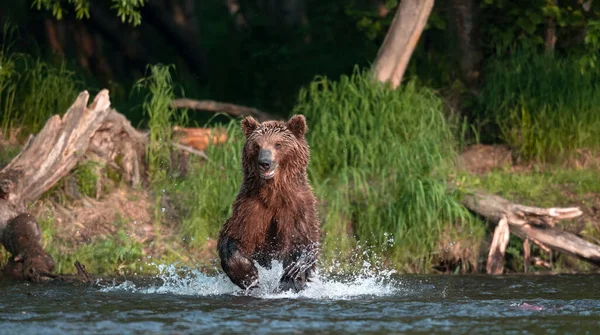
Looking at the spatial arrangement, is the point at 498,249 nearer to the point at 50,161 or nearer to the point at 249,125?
the point at 249,125

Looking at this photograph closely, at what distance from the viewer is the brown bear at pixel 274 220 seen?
877cm

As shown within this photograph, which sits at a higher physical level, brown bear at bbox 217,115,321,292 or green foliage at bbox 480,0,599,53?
green foliage at bbox 480,0,599,53

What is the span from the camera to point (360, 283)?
9.76 metres

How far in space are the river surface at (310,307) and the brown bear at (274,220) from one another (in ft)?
0.54

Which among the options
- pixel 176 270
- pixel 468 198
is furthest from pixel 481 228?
pixel 176 270

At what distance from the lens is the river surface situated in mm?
7332

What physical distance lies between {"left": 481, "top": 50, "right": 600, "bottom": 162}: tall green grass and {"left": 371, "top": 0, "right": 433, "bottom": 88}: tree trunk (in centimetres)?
120

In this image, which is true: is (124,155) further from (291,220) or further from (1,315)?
(1,315)

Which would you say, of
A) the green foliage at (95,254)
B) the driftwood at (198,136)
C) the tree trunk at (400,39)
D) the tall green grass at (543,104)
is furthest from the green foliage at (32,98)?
the tall green grass at (543,104)

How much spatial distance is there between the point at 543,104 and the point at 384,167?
230cm

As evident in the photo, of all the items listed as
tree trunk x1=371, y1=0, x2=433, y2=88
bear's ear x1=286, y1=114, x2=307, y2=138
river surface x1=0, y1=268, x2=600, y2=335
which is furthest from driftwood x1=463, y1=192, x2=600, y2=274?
bear's ear x1=286, y1=114, x2=307, y2=138

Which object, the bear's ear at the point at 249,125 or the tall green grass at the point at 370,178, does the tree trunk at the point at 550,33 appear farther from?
the bear's ear at the point at 249,125

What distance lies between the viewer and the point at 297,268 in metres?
8.78

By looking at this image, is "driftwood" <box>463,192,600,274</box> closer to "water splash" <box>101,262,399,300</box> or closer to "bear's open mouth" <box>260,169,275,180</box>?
"water splash" <box>101,262,399,300</box>
